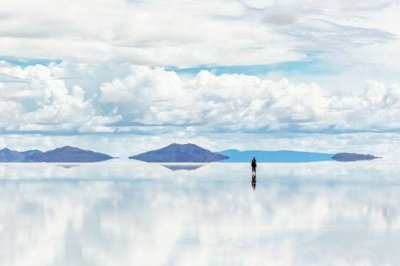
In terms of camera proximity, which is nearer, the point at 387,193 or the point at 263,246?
the point at 263,246

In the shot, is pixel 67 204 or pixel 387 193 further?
Answer: pixel 387 193

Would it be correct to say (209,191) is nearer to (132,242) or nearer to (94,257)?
(132,242)

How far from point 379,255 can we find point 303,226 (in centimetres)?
977

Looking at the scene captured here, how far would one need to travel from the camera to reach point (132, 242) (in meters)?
32.8

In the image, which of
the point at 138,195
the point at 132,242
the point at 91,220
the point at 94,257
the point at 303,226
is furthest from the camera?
the point at 138,195

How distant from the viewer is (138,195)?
62.0 m

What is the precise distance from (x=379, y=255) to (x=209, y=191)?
3820 cm

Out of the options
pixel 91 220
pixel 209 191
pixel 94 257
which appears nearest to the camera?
pixel 94 257

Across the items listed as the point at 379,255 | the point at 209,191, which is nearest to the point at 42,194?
the point at 209,191

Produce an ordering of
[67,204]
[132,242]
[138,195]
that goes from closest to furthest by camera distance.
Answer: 1. [132,242]
2. [67,204]
3. [138,195]

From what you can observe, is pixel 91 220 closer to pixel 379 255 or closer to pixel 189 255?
pixel 189 255

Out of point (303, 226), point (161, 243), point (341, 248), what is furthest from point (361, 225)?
point (161, 243)

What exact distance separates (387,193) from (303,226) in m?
28.8

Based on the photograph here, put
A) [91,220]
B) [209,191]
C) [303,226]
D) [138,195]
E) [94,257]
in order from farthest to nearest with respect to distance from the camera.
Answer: [209,191] → [138,195] → [91,220] → [303,226] → [94,257]
